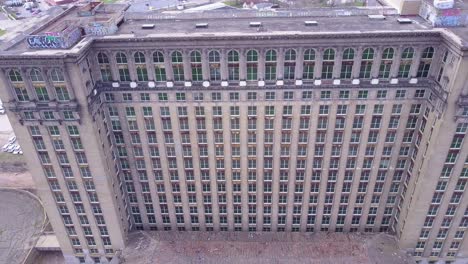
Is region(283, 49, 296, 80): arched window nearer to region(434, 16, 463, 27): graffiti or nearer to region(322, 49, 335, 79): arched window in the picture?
region(322, 49, 335, 79): arched window

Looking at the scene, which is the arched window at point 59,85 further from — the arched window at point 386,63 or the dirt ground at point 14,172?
the dirt ground at point 14,172

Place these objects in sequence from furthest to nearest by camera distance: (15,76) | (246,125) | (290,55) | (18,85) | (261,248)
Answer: (261,248)
(246,125)
(290,55)
(18,85)
(15,76)

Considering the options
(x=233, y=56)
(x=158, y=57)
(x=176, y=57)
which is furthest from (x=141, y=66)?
(x=233, y=56)

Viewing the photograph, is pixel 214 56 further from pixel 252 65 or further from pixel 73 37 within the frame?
pixel 73 37

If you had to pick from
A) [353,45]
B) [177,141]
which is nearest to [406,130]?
[353,45]

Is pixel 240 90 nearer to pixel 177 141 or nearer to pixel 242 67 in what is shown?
pixel 242 67
